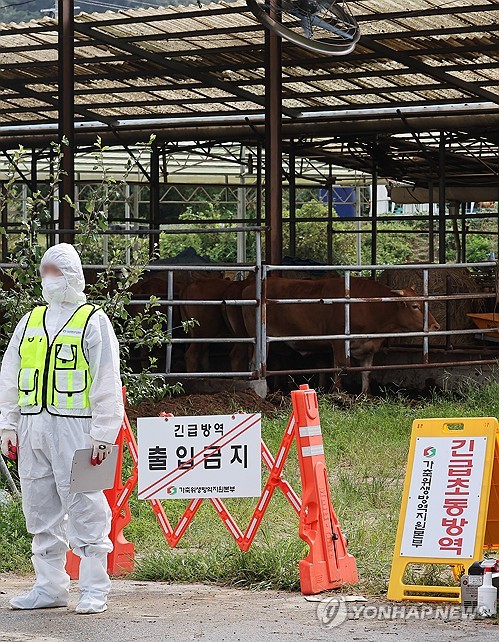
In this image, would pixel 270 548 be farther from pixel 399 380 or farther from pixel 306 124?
pixel 306 124

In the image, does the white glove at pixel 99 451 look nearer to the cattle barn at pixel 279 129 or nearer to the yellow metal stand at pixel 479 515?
the yellow metal stand at pixel 479 515

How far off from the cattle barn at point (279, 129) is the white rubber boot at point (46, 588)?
12.2ft

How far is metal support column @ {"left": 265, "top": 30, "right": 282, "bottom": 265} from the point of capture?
13594 millimetres

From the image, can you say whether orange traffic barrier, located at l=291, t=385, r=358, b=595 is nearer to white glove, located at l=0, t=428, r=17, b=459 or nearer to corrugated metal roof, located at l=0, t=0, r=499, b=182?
white glove, located at l=0, t=428, r=17, b=459

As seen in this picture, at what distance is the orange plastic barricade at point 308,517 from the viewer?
19.4 feet

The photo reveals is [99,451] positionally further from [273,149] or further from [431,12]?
[431,12]

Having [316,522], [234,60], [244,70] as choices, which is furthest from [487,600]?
[244,70]

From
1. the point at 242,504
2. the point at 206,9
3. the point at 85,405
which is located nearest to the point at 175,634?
the point at 85,405

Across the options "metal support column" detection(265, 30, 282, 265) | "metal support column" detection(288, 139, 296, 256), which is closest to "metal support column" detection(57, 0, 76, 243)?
"metal support column" detection(265, 30, 282, 265)

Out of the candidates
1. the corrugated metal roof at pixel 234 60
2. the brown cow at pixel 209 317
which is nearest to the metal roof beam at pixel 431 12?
the corrugated metal roof at pixel 234 60

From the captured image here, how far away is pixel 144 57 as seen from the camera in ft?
56.8

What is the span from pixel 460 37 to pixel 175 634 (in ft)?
41.3

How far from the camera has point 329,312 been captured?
14.3m

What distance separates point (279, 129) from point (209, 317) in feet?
8.71
